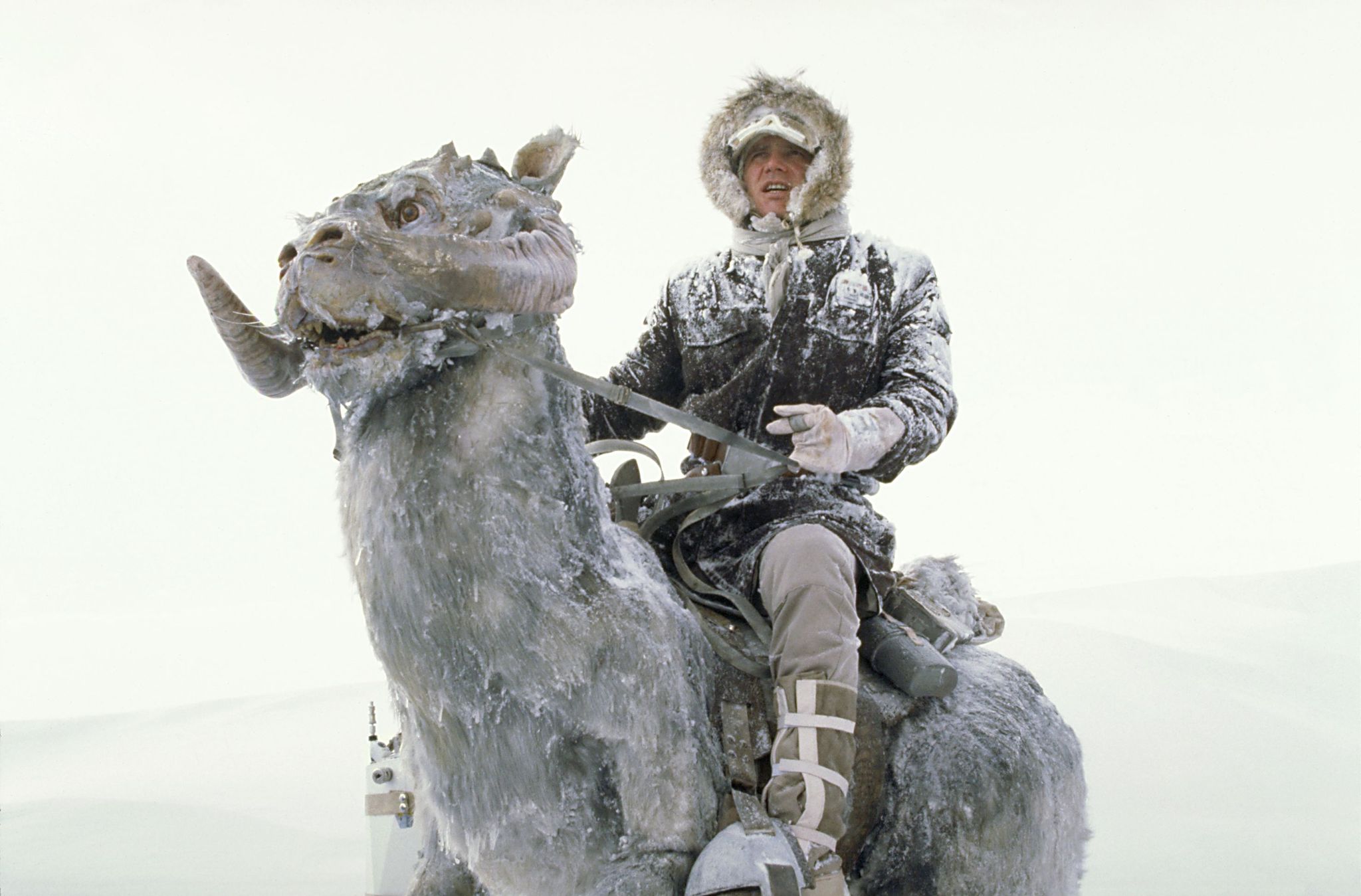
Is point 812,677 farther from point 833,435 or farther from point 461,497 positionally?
point 461,497

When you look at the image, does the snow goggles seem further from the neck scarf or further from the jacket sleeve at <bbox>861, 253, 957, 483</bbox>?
the jacket sleeve at <bbox>861, 253, 957, 483</bbox>

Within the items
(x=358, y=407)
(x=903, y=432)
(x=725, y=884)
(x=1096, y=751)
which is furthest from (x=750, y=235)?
(x=1096, y=751)

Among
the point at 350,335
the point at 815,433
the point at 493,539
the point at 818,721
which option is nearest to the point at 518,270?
the point at 350,335

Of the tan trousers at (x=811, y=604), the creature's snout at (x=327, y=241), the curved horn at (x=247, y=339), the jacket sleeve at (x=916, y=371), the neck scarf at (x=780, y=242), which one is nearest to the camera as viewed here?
the creature's snout at (x=327, y=241)

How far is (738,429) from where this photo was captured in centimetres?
275

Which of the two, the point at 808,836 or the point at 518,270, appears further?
the point at 808,836

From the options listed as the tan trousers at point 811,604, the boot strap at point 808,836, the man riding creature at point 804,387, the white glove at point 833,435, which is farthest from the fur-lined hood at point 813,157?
the boot strap at point 808,836

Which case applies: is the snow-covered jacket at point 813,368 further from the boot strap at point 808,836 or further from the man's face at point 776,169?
the boot strap at point 808,836

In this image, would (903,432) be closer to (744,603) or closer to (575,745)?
(744,603)

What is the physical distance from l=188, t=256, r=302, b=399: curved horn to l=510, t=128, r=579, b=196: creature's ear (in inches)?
18.4

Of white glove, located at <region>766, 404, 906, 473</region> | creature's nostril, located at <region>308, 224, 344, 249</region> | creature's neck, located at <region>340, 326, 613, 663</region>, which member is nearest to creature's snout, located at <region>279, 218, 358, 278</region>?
creature's nostril, located at <region>308, 224, 344, 249</region>

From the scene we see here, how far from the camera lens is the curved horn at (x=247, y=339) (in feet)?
7.25

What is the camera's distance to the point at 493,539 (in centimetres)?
211

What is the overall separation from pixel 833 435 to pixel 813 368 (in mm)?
395
